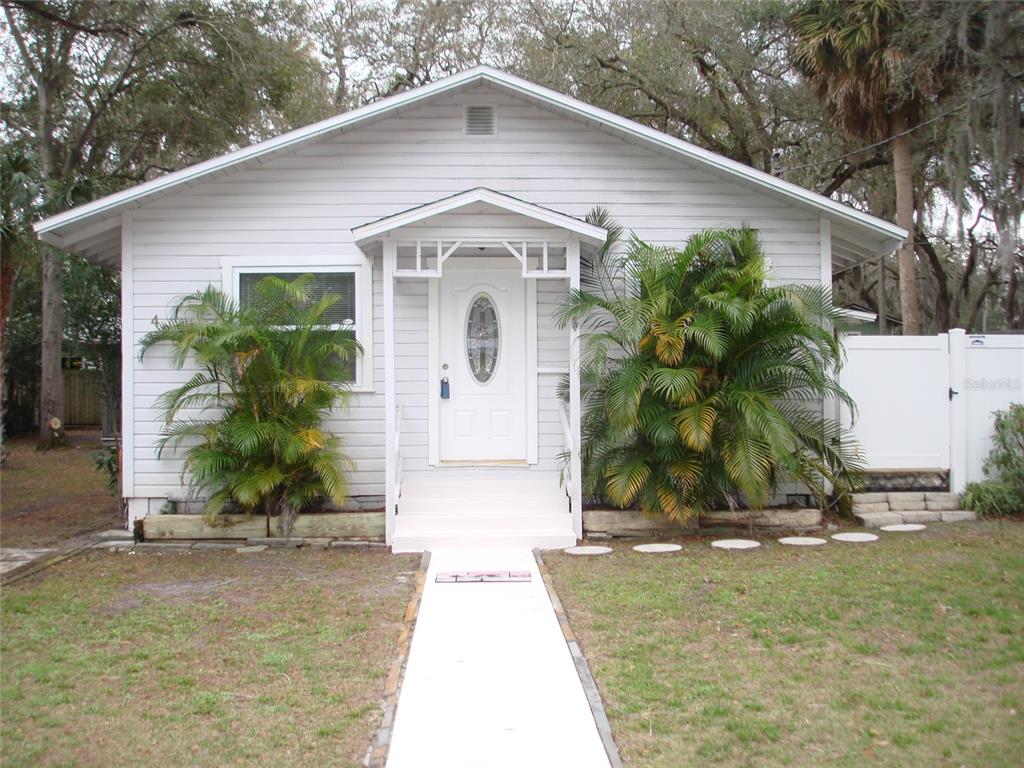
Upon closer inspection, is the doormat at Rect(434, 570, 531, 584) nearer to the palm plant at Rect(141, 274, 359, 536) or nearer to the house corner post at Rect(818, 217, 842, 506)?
the palm plant at Rect(141, 274, 359, 536)

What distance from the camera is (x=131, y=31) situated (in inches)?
634

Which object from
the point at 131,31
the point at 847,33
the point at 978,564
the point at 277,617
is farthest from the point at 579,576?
the point at 131,31

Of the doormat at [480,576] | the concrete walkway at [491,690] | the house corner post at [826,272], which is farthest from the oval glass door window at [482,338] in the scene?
the house corner post at [826,272]

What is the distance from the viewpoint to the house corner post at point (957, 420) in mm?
9625

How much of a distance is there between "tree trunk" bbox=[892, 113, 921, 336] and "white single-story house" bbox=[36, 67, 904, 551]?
21.1 ft

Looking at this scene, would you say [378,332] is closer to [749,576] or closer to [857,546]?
[749,576]

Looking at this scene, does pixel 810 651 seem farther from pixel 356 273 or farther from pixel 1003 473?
pixel 356 273

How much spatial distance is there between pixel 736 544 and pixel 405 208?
4752mm

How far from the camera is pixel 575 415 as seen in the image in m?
8.74

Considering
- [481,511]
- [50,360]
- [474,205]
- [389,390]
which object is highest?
[474,205]

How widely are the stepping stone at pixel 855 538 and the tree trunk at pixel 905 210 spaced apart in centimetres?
714

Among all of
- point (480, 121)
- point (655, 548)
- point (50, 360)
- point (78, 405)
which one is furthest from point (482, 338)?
point (78, 405)

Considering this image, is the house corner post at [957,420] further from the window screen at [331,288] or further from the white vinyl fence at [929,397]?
the window screen at [331,288]

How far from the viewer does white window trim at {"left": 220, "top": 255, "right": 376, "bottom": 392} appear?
9.41 metres
